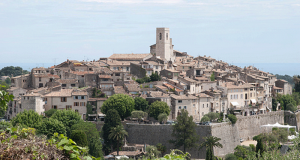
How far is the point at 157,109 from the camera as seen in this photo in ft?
168

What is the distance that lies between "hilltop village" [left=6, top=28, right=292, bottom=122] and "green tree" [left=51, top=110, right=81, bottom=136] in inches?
160

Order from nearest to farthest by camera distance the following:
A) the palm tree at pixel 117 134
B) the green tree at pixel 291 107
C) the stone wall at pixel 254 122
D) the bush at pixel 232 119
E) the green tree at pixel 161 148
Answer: the palm tree at pixel 117 134
the green tree at pixel 161 148
the bush at pixel 232 119
the stone wall at pixel 254 122
the green tree at pixel 291 107

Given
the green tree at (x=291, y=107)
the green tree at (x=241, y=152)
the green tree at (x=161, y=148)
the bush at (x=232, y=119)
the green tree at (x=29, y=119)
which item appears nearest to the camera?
the green tree at (x=241, y=152)

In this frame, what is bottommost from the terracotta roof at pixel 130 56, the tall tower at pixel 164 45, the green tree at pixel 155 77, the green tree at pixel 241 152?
the green tree at pixel 241 152

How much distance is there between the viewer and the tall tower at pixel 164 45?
80750 millimetres

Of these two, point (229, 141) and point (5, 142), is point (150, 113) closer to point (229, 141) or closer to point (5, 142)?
point (229, 141)

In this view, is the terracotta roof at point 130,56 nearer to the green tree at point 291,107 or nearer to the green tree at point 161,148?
the green tree at point 291,107

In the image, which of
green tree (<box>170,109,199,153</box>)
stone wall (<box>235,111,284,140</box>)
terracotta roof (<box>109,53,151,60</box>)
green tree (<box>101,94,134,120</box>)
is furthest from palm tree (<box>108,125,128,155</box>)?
terracotta roof (<box>109,53,151,60</box>)

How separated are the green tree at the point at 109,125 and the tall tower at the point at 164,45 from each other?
33.9m

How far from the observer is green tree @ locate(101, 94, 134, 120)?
51094 millimetres

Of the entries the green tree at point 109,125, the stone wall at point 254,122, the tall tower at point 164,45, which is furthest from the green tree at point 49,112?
the tall tower at point 164,45

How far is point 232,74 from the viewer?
7075cm

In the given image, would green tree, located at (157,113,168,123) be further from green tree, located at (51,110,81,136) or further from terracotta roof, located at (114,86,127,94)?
green tree, located at (51,110,81,136)

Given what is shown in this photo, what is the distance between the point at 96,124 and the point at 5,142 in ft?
136
